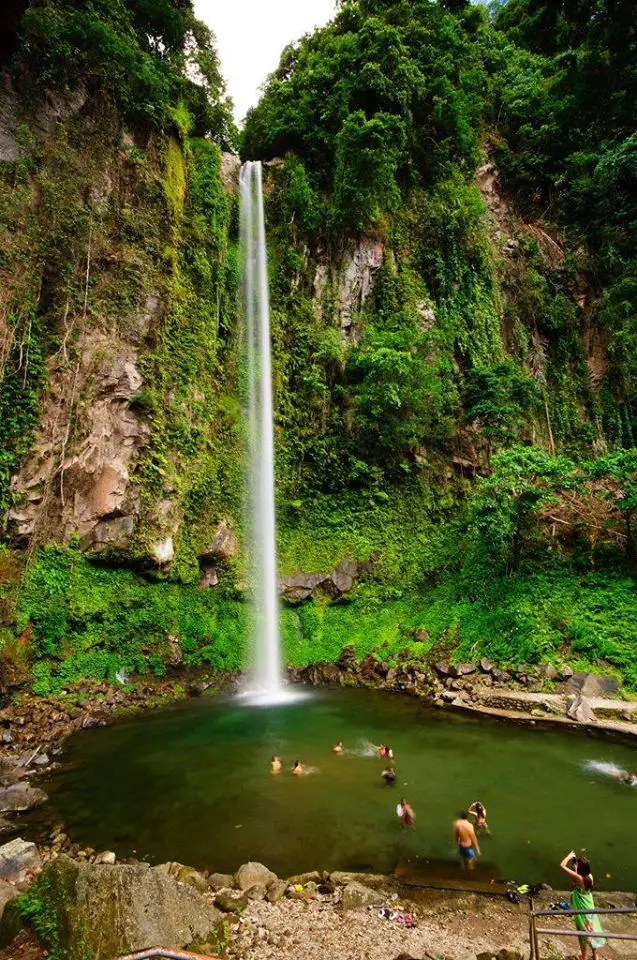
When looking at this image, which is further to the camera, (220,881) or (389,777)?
(389,777)

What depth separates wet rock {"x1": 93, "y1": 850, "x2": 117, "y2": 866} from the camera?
5.65 m

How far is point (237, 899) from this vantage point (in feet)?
16.1

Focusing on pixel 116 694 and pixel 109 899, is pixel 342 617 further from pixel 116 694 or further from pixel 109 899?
pixel 109 899

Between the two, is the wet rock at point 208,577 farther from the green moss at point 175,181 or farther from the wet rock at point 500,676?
the green moss at point 175,181

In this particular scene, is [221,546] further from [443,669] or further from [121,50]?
[121,50]

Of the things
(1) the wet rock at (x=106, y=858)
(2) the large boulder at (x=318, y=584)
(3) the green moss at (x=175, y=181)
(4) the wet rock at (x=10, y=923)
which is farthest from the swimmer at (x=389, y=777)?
(3) the green moss at (x=175, y=181)

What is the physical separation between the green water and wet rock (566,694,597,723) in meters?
0.51

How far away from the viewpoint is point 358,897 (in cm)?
491

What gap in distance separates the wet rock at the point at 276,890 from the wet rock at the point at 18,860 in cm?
284

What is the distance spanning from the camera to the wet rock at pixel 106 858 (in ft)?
18.5

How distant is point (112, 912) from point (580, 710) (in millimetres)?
9524

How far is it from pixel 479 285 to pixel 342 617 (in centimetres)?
1605

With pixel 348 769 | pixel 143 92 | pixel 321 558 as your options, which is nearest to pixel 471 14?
pixel 143 92

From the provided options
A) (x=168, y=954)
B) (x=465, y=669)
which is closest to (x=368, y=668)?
(x=465, y=669)
